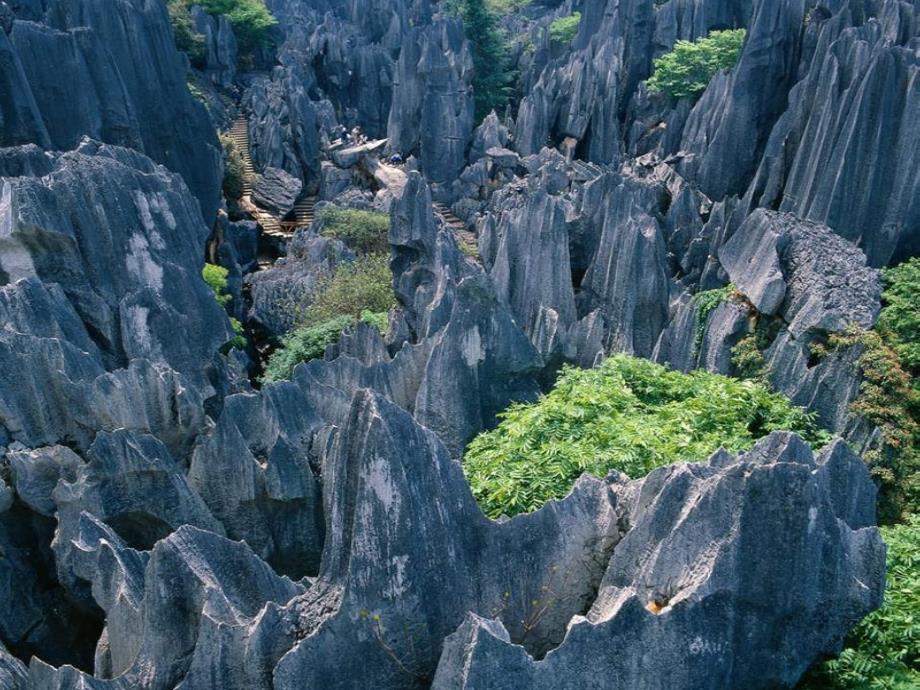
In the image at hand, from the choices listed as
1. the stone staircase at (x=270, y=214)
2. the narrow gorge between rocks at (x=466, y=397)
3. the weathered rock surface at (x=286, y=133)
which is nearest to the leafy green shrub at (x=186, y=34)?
the weathered rock surface at (x=286, y=133)

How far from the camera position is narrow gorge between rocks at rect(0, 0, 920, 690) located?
6.26m

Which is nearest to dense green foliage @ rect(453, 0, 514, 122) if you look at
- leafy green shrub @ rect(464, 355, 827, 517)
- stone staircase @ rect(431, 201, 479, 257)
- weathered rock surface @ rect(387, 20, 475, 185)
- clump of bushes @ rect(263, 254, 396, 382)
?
weathered rock surface @ rect(387, 20, 475, 185)

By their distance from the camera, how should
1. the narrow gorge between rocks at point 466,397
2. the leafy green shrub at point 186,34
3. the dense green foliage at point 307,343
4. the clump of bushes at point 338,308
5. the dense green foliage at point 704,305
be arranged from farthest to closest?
the leafy green shrub at point 186,34, the clump of bushes at point 338,308, the dense green foliage at point 307,343, the dense green foliage at point 704,305, the narrow gorge between rocks at point 466,397

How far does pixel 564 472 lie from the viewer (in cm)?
940

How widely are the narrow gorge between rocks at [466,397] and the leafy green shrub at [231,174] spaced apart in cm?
14

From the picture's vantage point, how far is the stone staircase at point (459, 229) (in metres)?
29.5

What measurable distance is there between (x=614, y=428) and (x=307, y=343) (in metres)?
10.8

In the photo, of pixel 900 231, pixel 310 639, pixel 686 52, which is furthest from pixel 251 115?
pixel 310 639

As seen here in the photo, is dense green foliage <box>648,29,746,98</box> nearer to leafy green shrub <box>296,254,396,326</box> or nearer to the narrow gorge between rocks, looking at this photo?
the narrow gorge between rocks

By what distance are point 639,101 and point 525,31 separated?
868 inches

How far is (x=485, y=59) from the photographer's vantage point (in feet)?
147

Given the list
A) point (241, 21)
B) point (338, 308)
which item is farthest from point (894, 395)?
point (241, 21)

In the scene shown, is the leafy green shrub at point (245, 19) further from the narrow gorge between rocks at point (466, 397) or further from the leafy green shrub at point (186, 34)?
the narrow gorge between rocks at point (466, 397)

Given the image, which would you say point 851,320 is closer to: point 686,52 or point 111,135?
point 111,135
